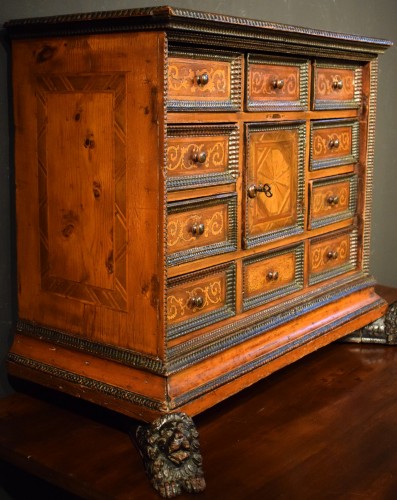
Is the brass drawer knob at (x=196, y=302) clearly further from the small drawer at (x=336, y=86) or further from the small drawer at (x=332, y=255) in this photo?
the small drawer at (x=336, y=86)

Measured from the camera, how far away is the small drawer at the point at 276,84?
7.57ft

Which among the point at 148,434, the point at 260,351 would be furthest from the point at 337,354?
the point at 148,434

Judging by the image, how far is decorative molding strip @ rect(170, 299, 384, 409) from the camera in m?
2.12

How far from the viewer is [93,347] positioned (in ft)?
7.13

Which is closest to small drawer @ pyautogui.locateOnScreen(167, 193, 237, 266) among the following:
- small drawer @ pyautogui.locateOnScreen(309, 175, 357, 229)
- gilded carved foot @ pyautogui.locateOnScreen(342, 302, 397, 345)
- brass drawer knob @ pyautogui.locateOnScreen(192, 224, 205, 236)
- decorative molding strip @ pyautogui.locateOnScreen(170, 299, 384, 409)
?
brass drawer knob @ pyautogui.locateOnScreen(192, 224, 205, 236)

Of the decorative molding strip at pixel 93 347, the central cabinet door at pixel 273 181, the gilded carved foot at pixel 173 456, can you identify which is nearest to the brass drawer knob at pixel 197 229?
the central cabinet door at pixel 273 181

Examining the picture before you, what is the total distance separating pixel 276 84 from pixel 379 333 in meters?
1.10

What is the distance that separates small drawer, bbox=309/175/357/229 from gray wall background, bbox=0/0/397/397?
0.76 meters

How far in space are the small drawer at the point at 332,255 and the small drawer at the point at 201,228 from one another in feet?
1.65

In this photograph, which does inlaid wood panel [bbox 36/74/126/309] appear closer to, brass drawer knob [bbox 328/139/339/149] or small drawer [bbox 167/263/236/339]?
small drawer [bbox 167/263/236/339]

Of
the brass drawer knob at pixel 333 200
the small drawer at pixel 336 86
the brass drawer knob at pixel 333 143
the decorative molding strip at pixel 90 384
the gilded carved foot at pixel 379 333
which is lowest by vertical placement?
the gilded carved foot at pixel 379 333

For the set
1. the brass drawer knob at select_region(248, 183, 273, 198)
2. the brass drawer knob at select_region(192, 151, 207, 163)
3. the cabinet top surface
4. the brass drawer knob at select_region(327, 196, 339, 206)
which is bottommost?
the brass drawer knob at select_region(327, 196, 339, 206)

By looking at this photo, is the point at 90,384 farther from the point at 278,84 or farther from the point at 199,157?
the point at 278,84

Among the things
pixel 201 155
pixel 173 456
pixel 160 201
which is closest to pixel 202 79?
pixel 201 155
